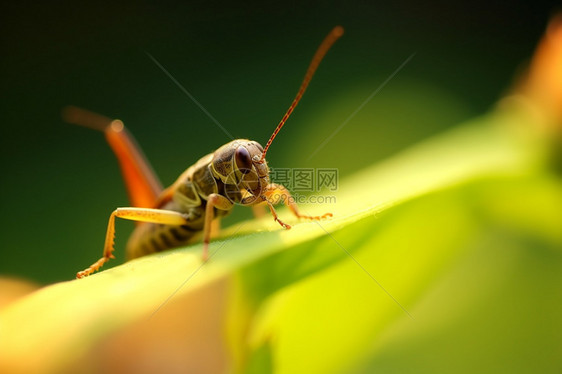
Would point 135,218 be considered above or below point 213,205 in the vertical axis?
above

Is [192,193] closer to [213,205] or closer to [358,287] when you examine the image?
[213,205]

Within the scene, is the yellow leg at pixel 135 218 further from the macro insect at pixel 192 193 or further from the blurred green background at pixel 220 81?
the blurred green background at pixel 220 81

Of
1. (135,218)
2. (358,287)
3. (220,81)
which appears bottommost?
(358,287)

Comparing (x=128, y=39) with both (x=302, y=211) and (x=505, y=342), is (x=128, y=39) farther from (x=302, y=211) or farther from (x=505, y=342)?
(x=505, y=342)

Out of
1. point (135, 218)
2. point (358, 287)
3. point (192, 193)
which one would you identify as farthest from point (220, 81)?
point (358, 287)

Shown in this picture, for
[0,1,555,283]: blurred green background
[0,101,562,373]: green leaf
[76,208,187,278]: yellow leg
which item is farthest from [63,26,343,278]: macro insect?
[0,1,555,283]: blurred green background

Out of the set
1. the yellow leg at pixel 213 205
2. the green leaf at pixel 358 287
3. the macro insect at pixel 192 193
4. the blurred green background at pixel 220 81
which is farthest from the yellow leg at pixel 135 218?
the blurred green background at pixel 220 81
